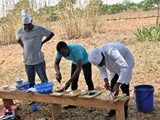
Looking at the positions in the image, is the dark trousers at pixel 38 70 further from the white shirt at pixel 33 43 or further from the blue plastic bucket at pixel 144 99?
the blue plastic bucket at pixel 144 99

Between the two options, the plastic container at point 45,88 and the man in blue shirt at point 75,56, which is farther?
the plastic container at point 45,88

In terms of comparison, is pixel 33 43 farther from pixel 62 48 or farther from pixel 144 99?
pixel 144 99

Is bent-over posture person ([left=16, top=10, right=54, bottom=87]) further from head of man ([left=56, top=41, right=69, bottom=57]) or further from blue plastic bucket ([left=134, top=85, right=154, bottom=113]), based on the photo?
blue plastic bucket ([left=134, top=85, right=154, bottom=113])

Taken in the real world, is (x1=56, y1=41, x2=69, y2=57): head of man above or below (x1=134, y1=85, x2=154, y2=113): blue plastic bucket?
above

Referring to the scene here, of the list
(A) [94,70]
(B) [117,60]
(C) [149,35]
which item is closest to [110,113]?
(B) [117,60]

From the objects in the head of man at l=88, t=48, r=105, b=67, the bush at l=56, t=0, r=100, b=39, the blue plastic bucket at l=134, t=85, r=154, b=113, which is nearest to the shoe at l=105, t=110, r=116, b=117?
the blue plastic bucket at l=134, t=85, r=154, b=113

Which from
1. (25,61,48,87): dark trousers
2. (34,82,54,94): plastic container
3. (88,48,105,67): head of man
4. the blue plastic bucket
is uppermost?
(88,48,105,67): head of man

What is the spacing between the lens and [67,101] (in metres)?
4.48

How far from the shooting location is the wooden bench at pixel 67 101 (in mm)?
4082

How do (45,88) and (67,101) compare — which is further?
(45,88)

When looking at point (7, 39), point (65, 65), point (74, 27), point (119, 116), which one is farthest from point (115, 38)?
point (119, 116)

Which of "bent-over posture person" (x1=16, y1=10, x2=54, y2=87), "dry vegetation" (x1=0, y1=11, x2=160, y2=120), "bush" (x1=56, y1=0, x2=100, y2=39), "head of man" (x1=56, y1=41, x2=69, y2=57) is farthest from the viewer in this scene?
"bush" (x1=56, y1=0, x2=100, y2=39)

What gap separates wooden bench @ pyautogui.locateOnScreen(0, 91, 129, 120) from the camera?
4.08 meters

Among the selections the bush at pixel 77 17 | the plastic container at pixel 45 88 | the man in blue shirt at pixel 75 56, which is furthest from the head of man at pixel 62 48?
the bush at pixel 77 17
